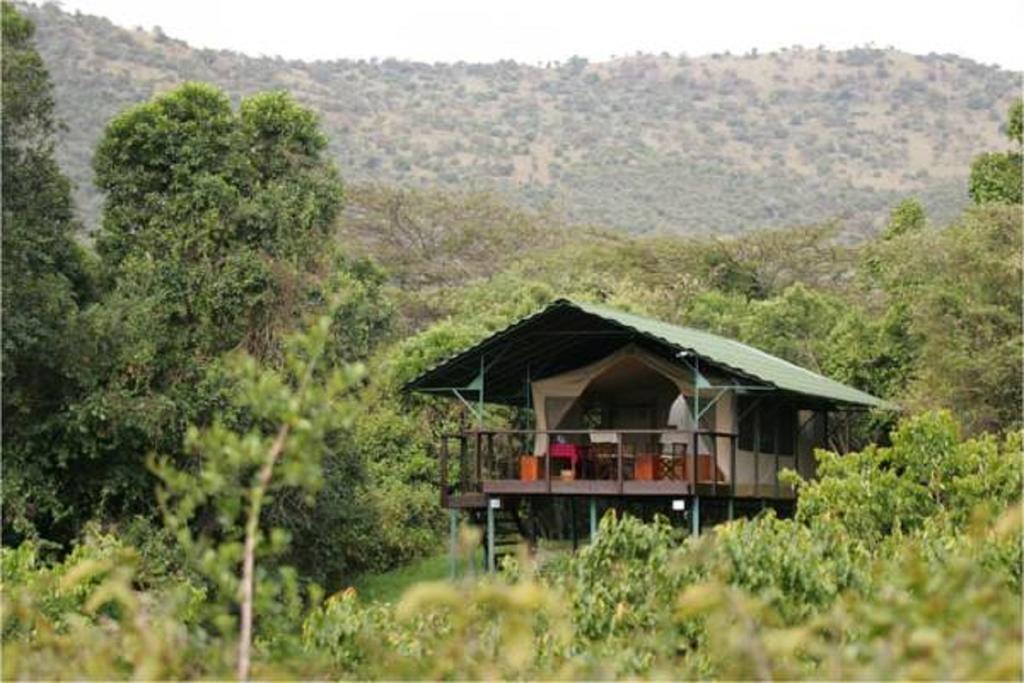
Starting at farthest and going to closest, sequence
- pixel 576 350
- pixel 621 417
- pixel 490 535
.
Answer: pixel 621 417
pixel 576 350
pixel 490 535

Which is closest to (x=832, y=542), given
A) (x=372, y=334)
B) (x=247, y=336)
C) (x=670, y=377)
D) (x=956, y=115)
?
(x=670, y=377)

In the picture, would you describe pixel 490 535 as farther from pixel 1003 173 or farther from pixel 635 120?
pixel 635 120

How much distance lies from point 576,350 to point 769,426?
2.77 metres

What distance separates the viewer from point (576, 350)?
21.1 m

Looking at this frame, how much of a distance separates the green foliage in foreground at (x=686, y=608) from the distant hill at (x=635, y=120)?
36613 millimetres

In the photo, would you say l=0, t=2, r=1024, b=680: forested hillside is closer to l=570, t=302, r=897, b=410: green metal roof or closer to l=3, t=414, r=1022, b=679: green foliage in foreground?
l=3, t=414, r=1022, b=679: green foliage in foreground

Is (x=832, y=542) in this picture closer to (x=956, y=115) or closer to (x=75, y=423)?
(x=75, y=423)

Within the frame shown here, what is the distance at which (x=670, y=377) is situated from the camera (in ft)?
66.1

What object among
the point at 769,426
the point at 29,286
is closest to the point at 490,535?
the point at 769,426

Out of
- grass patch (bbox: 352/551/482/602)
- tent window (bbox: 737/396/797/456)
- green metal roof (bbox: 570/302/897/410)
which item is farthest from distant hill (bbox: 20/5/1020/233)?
tent window (bbox: 737/396/797/456)

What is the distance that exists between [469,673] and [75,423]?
13.0m

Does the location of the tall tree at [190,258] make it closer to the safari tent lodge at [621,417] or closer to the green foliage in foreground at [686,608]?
the green foliage in foreground at [686,608]

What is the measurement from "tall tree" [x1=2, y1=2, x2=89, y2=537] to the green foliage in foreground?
2060 millimetres

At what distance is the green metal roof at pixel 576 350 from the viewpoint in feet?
62.8
